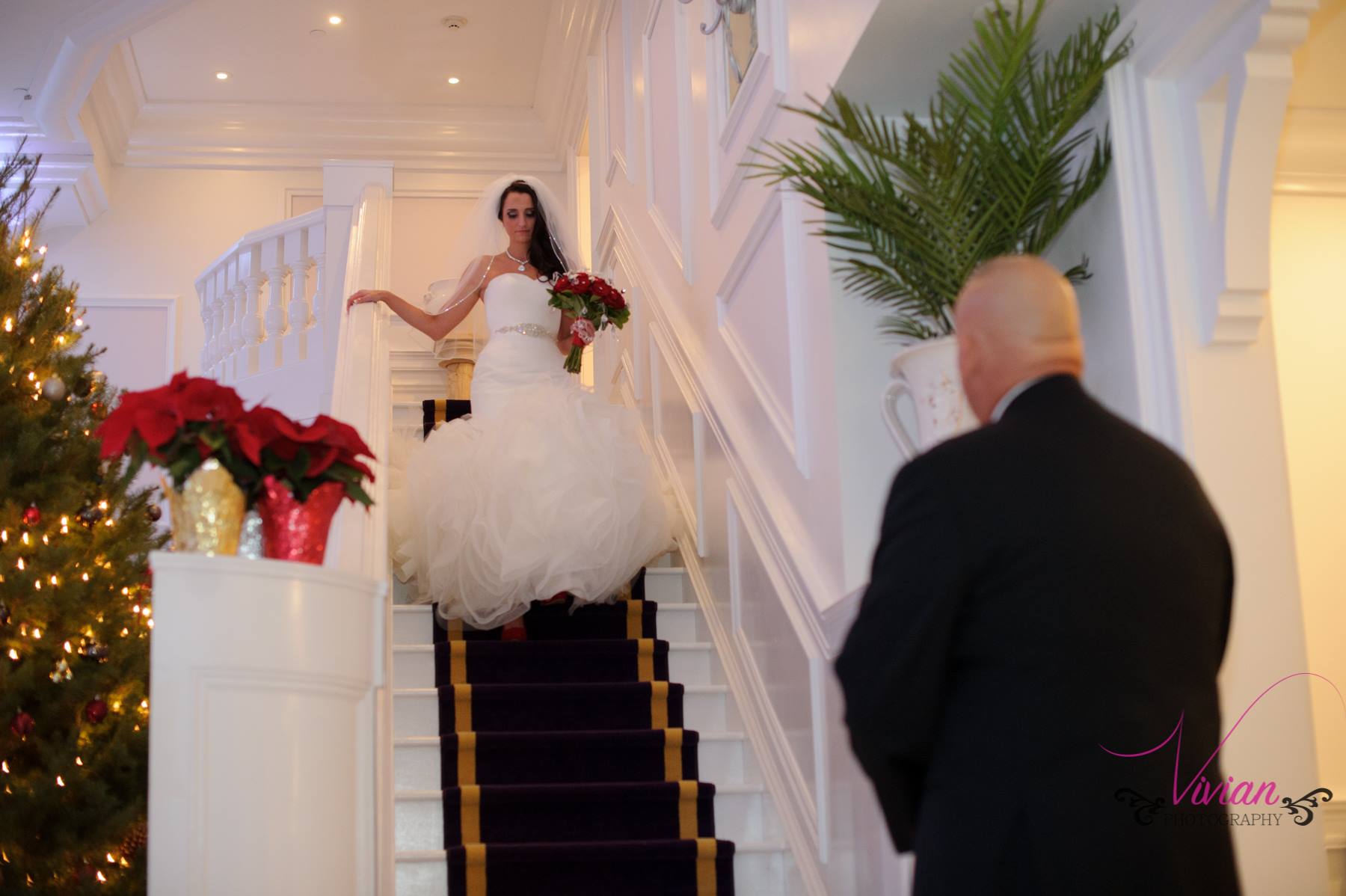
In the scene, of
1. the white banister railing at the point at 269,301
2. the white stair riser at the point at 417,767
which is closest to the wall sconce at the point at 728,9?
the white stair riser at the point at 417,767

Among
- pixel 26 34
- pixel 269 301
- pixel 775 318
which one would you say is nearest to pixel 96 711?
pixel 775 318

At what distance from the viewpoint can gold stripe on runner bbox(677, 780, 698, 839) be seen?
4.15 m

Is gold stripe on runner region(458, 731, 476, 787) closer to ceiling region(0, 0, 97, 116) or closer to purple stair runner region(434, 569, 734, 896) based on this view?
purple stair runner region(434, 569, 734, 896)

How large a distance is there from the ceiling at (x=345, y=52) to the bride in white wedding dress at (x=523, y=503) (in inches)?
170

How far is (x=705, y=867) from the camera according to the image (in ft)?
12.9

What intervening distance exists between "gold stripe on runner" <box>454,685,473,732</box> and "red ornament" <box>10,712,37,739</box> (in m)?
1.33

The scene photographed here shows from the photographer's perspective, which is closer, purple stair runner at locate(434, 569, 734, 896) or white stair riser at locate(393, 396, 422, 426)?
purple stair runner at locate(434, 569, 734, 896)

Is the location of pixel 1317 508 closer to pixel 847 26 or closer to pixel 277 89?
pixel 847 26

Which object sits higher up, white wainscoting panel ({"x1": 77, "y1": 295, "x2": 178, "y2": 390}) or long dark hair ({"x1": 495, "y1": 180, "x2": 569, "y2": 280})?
white wainscoting panel ({"x1": 77, "y1": 295, "x2": 178, "y2": 390})

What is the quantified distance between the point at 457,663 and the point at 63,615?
4.39 ft

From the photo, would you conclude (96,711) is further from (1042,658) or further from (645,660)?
(1042,658)

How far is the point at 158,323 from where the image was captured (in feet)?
32.5

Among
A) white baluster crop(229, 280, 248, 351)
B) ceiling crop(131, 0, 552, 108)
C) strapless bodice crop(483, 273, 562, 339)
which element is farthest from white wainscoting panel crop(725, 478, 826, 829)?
ceiling crop(131, 0, 552, 108)

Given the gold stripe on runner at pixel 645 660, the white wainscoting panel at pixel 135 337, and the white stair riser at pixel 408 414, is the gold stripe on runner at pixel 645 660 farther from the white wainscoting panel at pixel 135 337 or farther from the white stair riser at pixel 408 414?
the white wainscoting panel at pixel 135 337
